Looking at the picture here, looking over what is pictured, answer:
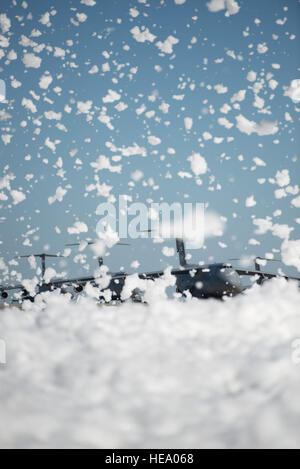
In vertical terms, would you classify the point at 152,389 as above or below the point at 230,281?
above

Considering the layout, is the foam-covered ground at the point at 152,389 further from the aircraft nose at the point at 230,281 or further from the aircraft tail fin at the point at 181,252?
the aircraft tail fin at the point at 181,252

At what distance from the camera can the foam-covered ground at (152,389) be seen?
3312 mm

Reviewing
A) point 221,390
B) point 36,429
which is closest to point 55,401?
point 36,429

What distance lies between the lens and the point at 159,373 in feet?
16.9

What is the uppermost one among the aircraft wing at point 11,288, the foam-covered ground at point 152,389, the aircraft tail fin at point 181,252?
the aircraft tail fin at point 181,252

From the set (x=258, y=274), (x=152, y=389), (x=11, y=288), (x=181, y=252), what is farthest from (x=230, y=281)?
(x=11, y=288)

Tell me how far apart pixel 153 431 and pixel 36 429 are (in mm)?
1375

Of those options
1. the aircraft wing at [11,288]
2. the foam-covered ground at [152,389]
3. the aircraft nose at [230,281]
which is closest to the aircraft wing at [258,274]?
the aircraft nose at [230,281]

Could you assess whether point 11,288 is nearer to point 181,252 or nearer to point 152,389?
point 181,252

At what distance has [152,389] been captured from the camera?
4570 millimetres
